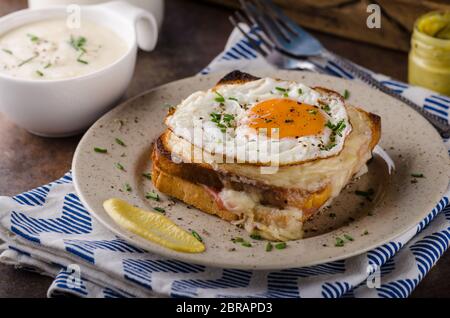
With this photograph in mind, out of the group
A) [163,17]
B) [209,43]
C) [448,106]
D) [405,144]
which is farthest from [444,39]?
[163,17]

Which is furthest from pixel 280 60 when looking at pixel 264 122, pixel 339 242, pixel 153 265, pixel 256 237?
pixel 153 265

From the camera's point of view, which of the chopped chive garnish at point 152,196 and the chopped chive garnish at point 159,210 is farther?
the chopped chive garnish at point 152,196

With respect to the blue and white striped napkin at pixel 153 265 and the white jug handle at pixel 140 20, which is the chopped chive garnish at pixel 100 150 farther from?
the white jug handle at pixel 140 20

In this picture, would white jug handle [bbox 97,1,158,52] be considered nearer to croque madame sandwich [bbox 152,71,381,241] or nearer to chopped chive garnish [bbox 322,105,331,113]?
croque madame sandwich [bbox 152,71,381,241]

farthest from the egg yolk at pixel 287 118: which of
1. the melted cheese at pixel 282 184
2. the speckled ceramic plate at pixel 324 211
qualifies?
the speckled ceramic plate at pixel 324 211

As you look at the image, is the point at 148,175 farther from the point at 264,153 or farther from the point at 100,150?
the point at 264,153

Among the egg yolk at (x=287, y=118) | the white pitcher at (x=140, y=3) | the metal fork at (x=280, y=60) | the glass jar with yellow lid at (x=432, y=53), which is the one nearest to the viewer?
the egg yolk at (x=287, y=118)
